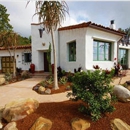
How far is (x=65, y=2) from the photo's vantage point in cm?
668

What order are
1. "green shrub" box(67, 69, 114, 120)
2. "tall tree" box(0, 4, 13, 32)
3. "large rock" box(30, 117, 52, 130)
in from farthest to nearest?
"tall tree" box(0, 4, 13, 32)
"green shrub" box(67, 69, 114, 120)
"large rock" box(30, 117, 52, 130)

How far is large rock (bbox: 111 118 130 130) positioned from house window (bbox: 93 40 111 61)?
7418mm

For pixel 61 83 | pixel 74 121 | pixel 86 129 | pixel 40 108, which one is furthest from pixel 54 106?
pixel 61 83

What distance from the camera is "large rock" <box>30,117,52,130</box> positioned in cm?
340

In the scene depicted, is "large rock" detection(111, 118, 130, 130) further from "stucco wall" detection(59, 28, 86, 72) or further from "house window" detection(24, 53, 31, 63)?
"house window" detection(24, 53, 31, 63)

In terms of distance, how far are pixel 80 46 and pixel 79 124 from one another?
7.12 meters

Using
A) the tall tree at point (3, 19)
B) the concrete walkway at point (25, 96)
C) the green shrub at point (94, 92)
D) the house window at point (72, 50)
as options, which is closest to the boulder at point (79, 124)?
the green shrub at point (94, 92)

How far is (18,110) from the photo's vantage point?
3900mm

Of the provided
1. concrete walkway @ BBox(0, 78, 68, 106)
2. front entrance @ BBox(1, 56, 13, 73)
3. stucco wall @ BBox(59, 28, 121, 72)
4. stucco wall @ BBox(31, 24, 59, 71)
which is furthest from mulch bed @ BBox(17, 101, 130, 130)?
front entrance @ BBox(1, 56, 13, 73)

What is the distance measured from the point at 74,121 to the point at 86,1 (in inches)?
274

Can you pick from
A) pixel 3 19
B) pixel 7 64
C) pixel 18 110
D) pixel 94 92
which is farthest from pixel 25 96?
pixel 3 19

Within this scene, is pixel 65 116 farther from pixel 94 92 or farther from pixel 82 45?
pixel 82 45

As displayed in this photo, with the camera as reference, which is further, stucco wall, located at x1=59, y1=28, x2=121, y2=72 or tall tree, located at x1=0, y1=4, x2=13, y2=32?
tall tree, located at x1=0, y1=4, x2=13, y2=32

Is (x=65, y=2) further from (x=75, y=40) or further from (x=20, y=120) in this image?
(x=20, y=120)
